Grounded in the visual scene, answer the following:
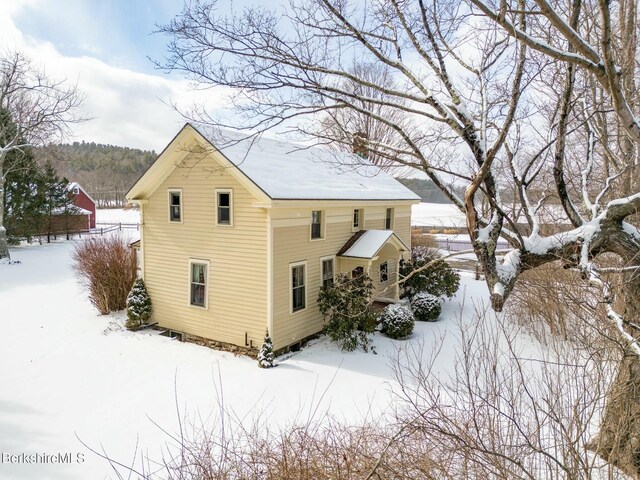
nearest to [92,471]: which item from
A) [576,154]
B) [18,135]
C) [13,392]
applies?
[13,392]

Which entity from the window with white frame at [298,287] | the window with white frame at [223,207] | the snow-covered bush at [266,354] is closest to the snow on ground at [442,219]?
the window with white frame at [298,287]

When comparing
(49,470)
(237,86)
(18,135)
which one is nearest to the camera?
(237,86)

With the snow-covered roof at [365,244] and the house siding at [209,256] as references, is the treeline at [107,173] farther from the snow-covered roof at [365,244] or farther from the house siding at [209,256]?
the snow-covered roof at [365,244]

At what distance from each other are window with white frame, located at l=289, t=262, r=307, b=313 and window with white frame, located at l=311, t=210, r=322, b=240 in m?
1.14

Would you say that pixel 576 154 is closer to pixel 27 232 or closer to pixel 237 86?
pixel 237 86

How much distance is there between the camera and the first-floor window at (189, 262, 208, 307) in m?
11.9

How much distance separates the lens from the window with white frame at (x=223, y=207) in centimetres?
1130

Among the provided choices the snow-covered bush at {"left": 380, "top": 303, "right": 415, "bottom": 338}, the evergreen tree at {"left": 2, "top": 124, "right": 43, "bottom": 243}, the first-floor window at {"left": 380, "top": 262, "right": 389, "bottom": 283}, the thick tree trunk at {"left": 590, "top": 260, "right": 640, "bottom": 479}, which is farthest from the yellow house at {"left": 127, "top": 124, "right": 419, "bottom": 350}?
the evergreen tree at {"left": 2, "top": 124, "right": 43, "bottom": 243}

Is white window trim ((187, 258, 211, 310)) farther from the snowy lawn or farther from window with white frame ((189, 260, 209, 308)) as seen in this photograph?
the snowy lawn

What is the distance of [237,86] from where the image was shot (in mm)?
5180

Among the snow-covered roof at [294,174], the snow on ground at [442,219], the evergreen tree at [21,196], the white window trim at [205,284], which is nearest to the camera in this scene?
the snow-covered roof at [294,174]

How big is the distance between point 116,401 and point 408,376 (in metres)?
6.10

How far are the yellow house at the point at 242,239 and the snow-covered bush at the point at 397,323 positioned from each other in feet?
5.81

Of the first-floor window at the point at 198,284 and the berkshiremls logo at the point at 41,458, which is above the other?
the first-floor window at the point at 198,284
